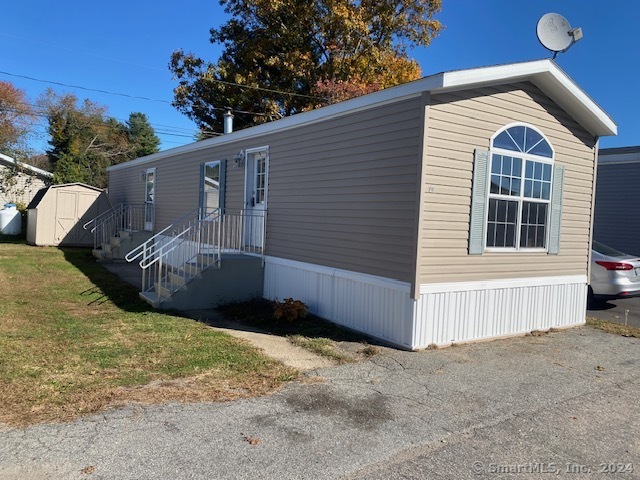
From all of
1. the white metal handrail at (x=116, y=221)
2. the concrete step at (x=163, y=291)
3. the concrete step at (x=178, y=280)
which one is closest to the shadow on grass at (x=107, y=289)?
the concrete step at (x=163, y=291)

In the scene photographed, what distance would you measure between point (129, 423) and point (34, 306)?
5.06 metres

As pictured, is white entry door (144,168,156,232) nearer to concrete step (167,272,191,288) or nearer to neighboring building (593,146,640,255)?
concrete step (167,272,191,288)

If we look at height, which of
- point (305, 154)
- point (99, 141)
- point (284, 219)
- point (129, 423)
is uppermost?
point (99, 141)

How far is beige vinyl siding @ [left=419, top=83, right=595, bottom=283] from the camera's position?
19.4ft

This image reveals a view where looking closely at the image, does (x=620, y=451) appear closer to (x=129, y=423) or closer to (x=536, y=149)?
(x=129, y=423)

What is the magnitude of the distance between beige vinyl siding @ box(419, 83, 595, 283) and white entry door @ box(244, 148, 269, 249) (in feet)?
12.9

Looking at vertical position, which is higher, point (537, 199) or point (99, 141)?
point (99, 141)

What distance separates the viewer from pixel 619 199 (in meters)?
13.0

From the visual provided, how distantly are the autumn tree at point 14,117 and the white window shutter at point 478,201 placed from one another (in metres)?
28.1

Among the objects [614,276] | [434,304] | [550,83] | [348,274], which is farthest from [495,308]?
[614,276]

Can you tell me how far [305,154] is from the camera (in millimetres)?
7828

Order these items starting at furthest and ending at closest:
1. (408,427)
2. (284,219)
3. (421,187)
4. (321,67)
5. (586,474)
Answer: (321,67) → (284,219) → (421,187) → (408,427) → (586,474)

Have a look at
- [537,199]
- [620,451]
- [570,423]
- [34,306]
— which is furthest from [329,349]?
[34,306]

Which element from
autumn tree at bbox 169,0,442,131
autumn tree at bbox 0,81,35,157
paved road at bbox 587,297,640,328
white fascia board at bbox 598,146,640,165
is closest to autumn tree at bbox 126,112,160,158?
autumn tree at bbox 0,81,35,157
